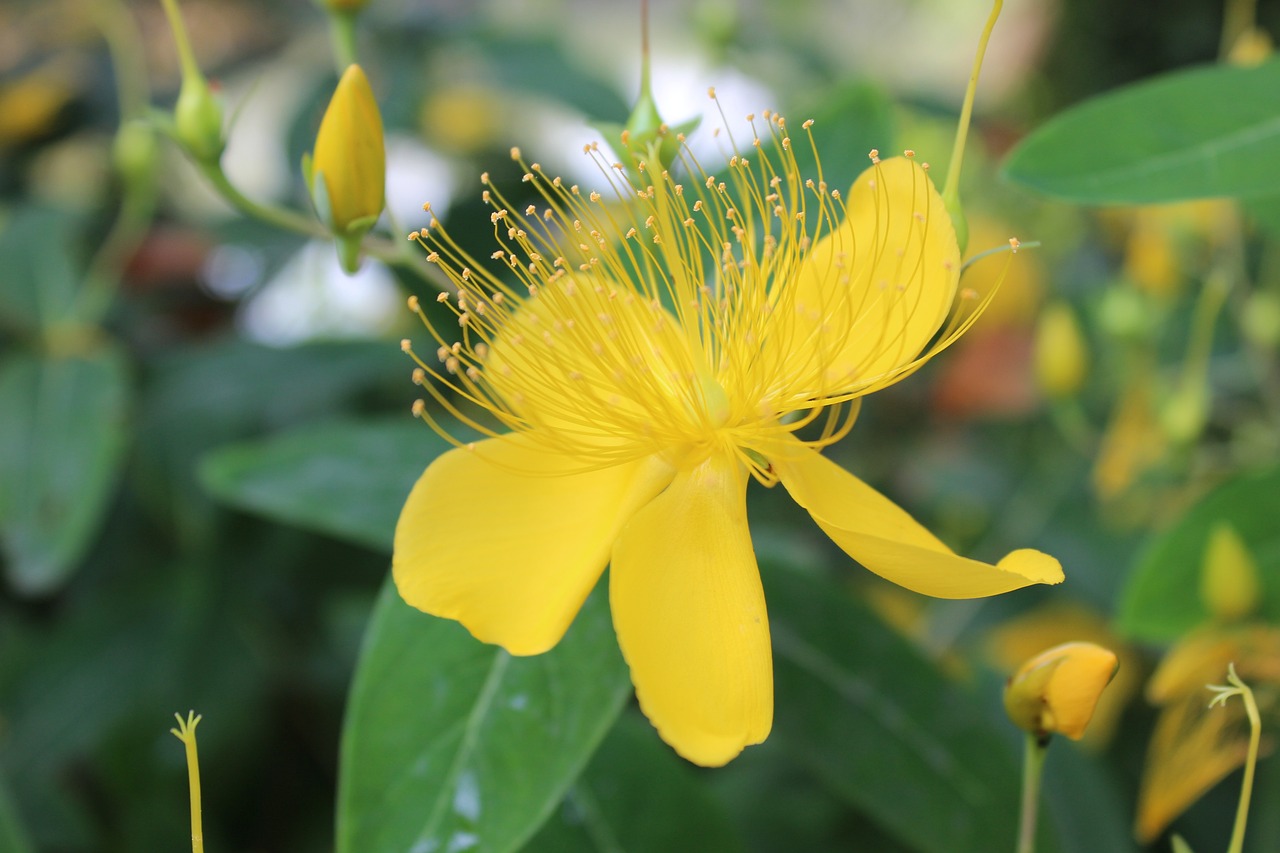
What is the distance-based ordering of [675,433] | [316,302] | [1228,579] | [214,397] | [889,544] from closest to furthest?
[889,544]
[675,433]
[1228,579]
[214,397]
[316,302]

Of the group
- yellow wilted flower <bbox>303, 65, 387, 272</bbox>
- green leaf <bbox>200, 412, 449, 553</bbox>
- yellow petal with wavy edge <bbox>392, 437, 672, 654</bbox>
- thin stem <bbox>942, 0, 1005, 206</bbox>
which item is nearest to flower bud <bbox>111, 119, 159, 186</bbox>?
green leaf <bbox>200, 412, 449, 553</bbox>

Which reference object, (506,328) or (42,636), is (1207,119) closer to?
(506,328)

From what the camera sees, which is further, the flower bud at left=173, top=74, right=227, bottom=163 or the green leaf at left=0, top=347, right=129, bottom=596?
the green leaf at left=0, top=347, right=129, bottom=596

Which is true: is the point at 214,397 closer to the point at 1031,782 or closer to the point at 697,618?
the point at 697,618

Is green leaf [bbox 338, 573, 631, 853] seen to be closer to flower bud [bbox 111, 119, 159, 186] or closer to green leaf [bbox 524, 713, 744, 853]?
green leaf [bbox 524, 713, 744, 853]

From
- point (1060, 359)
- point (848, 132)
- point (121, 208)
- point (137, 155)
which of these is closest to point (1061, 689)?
point (848, 132)

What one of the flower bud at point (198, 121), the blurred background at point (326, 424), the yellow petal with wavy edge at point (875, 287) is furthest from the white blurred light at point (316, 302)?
the yellow petal with wavy edge at point (875, 287)
